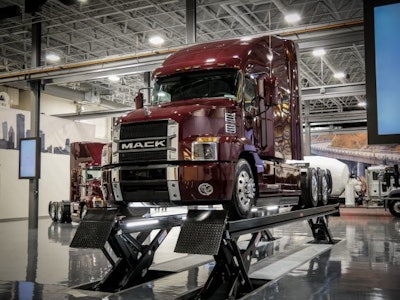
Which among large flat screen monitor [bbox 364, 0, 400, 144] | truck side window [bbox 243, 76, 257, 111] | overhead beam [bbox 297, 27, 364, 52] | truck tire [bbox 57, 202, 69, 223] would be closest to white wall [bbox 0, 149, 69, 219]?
truck tire [bbox 57, 202, 69, 223]

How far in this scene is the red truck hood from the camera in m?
5.69

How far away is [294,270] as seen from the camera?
7.09 m

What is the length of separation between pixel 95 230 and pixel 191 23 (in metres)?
7.70

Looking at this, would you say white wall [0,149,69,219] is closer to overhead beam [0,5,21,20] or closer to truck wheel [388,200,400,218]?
overhead beam [0,5,21,20]

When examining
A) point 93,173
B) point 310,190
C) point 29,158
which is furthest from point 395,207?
point 29,158

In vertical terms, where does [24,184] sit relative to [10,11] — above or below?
below

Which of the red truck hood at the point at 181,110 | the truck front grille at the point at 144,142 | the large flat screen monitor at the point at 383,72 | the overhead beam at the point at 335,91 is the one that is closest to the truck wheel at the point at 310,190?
the red truck hood at the point at 181,110

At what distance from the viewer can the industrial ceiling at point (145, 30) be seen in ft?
39.8

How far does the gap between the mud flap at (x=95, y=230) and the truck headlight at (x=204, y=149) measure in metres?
1.52

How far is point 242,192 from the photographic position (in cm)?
598

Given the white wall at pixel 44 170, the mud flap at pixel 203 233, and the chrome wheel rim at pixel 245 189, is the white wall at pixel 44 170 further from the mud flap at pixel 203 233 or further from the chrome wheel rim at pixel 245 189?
the mud flap at pixel 203 233

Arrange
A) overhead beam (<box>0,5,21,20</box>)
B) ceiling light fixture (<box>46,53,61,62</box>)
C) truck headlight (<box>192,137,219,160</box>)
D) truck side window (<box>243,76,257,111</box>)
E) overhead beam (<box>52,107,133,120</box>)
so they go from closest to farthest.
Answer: truck headlight (<box>192,137,219,160</box>) → truck side window (<box>243,76,257,111</box>) → overhead beam (<box>0,5,21,20</box>) → ceiling light fixture (<box>46,53,61,62</box>) → overhead beam (<box>52,107,133,120</box>)

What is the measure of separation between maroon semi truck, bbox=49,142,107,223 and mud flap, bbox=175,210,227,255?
10811mm

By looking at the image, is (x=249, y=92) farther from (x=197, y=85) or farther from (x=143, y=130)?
(x=143, y=130)
